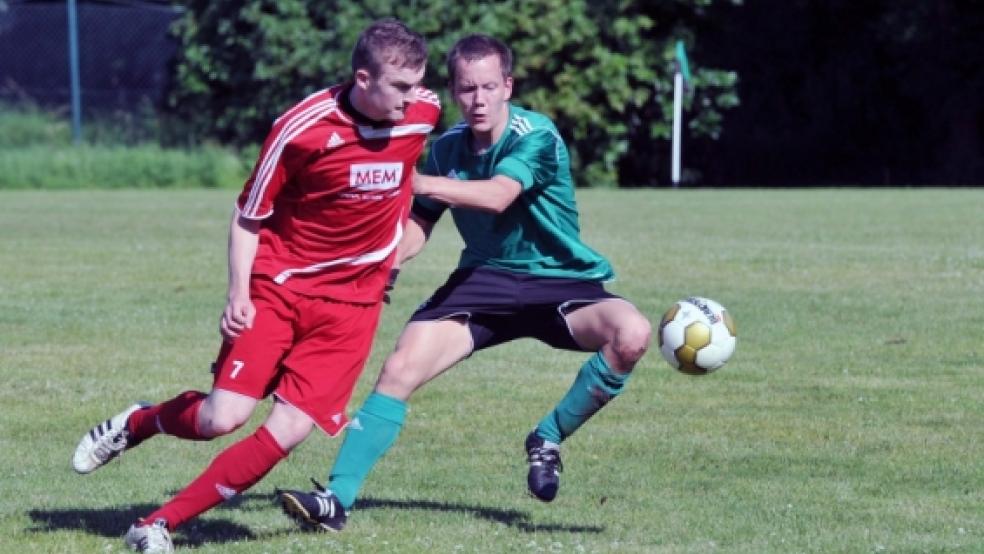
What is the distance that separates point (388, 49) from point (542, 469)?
169cm

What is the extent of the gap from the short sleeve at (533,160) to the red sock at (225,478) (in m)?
1.23

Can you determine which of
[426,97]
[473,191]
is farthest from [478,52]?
[473,191]

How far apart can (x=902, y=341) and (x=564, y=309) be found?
5.46m

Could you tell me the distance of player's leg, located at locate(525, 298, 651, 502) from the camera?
6.36 meters

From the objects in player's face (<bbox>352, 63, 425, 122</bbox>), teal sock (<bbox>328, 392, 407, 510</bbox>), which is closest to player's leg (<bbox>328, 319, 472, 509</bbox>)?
teal sock (<bbox>328, 392, 407, 510</bbox>)

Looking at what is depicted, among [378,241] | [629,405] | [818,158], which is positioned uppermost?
[378,241]

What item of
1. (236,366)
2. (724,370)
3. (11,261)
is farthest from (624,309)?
(11,261)

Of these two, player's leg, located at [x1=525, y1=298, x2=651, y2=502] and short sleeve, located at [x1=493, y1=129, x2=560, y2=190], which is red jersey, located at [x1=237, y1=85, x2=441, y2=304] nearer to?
short sleeve, located at [x1=493, y1=129, x2=560, y2=190]

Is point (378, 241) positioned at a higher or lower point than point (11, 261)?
higher

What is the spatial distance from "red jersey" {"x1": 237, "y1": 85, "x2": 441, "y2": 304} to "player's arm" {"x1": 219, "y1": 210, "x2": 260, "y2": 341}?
50 mm

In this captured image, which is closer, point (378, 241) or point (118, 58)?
point (378, 241)

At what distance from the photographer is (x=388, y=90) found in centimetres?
562

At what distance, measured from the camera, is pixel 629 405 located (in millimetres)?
9109

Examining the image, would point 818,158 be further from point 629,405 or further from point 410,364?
point 410,364
